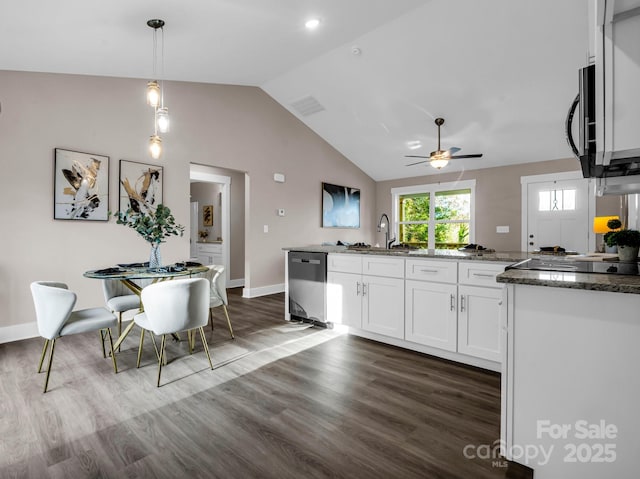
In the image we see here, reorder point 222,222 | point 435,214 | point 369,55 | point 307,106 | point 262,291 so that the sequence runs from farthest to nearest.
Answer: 1. point 435,214
2. point 222,222
3. point 307,106
4. point 262,291
5. point 369,55

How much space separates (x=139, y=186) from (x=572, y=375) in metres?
4.50

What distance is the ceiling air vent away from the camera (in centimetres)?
575

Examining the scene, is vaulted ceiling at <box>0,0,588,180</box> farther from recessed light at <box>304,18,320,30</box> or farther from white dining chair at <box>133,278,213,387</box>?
white dining chair at <box>133,278,213,387</box>

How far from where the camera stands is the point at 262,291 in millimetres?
5758

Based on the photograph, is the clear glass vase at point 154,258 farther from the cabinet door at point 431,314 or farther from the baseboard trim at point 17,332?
the cabinet door at point 431,314

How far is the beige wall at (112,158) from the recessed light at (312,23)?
206 centimetres

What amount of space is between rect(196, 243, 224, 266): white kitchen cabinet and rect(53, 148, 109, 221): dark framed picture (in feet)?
8.90

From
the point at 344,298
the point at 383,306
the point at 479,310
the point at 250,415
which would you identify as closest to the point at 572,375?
the point at 479,310

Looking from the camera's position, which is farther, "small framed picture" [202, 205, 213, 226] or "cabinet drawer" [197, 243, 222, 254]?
"small framed picture" [202, 205, 213, 226]

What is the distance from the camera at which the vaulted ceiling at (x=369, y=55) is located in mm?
2838

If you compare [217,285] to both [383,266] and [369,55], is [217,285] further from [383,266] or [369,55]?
Result: [369,55]

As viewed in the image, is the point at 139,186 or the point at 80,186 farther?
the point at 139,186

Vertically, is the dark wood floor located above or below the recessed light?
below

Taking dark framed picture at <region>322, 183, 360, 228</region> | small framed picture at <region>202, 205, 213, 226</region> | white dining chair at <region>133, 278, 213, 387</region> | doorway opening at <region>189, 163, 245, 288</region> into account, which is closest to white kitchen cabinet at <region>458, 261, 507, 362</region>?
white dining chair at <region>133, 278, 213, 387</region>
